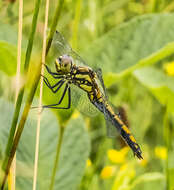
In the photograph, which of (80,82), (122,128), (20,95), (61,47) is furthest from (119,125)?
(20,95)

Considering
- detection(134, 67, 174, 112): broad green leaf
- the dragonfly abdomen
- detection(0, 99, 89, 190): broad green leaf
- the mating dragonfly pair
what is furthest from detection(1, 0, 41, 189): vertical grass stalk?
detection(134, 67, 174, 112): broad green leaf

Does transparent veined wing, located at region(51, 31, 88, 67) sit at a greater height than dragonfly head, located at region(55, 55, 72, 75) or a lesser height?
greater

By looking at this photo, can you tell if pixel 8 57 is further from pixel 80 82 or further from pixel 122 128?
pixel 122 128

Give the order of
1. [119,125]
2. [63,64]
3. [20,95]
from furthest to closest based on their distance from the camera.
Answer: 1. [119,125]
2. [63,64]
3. [20,95]

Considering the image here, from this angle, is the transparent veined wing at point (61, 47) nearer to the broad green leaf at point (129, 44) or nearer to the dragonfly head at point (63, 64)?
the dragonfly head at point (63, 64)

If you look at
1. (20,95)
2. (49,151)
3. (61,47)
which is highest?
(61,47)

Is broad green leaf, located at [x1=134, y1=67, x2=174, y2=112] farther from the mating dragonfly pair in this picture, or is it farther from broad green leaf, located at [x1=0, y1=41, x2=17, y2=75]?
broad green leaf, located at [x1=0, y1=41, x2=17, y2=75]

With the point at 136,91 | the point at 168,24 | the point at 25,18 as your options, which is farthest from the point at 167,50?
the point at 136,91
